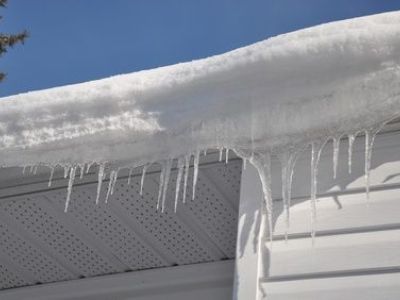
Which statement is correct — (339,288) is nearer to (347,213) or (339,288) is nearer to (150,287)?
(347,213)

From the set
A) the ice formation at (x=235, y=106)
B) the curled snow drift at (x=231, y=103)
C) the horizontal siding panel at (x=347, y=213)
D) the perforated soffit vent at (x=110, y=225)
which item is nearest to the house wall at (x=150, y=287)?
the perforated soffit vent at (x=110, y=225)

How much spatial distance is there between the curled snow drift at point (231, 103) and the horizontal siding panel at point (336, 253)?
0.94 meters

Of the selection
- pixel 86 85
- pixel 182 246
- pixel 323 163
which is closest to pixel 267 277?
pixel 323 163

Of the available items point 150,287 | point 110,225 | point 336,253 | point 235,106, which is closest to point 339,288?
point 336,253

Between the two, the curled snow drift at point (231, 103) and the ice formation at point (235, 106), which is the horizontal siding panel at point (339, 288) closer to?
the ice formation at point (235, 106)

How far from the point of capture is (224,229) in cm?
294

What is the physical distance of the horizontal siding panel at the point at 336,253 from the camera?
2.22 meters

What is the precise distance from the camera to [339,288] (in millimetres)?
2197

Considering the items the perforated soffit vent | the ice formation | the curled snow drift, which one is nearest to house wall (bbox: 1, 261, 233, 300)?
the perforated soffit vent

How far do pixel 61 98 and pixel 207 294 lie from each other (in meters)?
1.98

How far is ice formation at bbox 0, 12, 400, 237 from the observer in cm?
132

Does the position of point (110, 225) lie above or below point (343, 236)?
above

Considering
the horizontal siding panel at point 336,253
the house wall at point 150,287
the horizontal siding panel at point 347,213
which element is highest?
the house wall at point 150,287

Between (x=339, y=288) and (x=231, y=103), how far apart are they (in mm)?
1044
